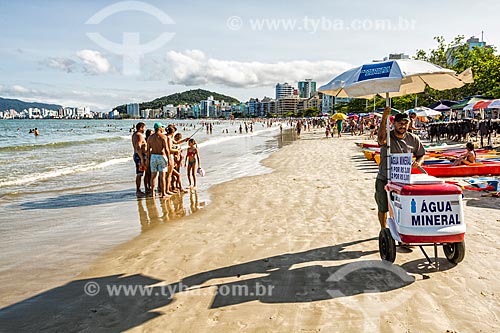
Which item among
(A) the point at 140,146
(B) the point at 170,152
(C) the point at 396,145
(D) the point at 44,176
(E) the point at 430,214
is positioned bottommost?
(D) the point at 44,176

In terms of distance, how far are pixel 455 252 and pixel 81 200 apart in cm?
801

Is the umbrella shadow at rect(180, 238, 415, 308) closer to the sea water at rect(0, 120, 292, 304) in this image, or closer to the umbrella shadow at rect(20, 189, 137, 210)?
the sea water at rect(0, 120, 292, 304)

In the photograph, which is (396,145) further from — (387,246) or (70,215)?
(70,215)

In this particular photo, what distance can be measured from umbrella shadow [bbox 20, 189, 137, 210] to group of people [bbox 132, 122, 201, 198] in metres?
0.48

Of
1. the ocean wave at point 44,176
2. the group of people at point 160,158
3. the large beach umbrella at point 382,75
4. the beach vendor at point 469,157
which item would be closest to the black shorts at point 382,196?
the large beach umbrella at point 382,75

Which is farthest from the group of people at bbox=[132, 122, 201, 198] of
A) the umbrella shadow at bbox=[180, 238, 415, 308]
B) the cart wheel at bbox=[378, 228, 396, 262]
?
the cart wheel at bbox=[378, 228, 396, 262]

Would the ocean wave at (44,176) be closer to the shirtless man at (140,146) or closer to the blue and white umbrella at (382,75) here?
the shirtless man at (140,146)

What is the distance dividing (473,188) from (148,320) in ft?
24.4

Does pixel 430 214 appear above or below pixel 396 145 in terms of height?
below

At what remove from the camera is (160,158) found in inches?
328

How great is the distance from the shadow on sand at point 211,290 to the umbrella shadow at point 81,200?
15.6 feet

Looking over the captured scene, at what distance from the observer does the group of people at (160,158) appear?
8305 mm

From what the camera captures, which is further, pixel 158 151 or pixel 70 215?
pixel 158 151

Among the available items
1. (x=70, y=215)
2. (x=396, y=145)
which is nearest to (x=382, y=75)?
(x=396, y=145)
